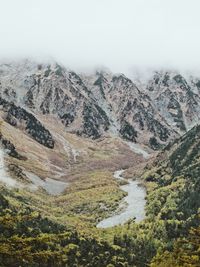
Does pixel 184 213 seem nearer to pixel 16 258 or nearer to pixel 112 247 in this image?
pixel 112 247

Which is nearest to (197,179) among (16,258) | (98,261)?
(98,261)

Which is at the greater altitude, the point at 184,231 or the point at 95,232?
the point at 184,231

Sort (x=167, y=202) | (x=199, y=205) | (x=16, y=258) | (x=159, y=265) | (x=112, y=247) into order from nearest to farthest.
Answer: (x=16, y=258) < (x=159, y=265) < (x=112, y=247) < (x=199, y=205) < (x=167, y=202)

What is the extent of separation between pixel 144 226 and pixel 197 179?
31.8 m

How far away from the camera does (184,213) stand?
550 feet

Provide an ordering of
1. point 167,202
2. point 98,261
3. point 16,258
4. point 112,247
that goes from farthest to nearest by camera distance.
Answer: point 167,202, point 112,247, point 98,261, point 16,258

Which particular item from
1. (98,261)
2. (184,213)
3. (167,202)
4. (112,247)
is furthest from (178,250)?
(167,202)

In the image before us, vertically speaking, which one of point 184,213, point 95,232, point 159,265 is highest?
point 159,265

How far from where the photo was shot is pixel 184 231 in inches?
5910

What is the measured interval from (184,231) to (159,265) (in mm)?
90539

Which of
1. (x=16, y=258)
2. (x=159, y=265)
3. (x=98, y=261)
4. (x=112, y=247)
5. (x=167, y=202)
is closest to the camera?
(x=16, y=258)

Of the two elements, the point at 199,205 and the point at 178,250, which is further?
the point at 199,205

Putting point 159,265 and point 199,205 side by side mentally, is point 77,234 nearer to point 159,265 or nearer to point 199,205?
point 199,205

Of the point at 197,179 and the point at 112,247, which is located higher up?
the point at 197,179
